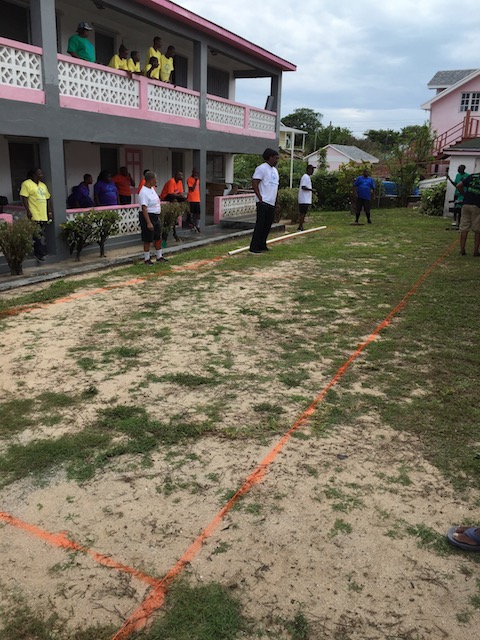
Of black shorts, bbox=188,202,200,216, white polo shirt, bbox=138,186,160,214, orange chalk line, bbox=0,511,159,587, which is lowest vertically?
orange chalk line, bbox=0,511,159,587

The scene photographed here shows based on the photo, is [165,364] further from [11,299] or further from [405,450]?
[11,299]

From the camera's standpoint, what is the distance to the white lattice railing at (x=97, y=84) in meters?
9.66

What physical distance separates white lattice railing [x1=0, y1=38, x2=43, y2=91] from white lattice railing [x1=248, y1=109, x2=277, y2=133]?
8938 millimetres

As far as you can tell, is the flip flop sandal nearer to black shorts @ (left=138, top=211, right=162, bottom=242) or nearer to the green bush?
black shorts @ (left=138, top=211, right=162, bottom=242)

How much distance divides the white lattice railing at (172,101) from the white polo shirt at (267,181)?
3.68 m

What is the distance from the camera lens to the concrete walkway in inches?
325

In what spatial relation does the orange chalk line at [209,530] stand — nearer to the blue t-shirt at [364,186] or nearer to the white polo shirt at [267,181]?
the white polo shirt at [267,181]

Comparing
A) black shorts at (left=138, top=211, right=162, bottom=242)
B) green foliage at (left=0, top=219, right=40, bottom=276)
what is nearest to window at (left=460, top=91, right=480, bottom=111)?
black shorts at (left=138, top=211, right=162, bottom=242)

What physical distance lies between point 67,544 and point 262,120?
1717cm

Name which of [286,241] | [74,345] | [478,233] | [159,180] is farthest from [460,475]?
[159,180]

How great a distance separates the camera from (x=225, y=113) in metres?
15.5

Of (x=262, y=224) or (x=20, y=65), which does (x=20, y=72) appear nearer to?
(x=20, y=65)

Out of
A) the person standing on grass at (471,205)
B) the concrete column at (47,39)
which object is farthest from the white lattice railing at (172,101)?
the person standing on grass at (471,205)

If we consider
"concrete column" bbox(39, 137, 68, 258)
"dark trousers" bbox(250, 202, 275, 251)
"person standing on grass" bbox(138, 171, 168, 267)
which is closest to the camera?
"person standing on grass" bbox(138, 171, 168, 267)
